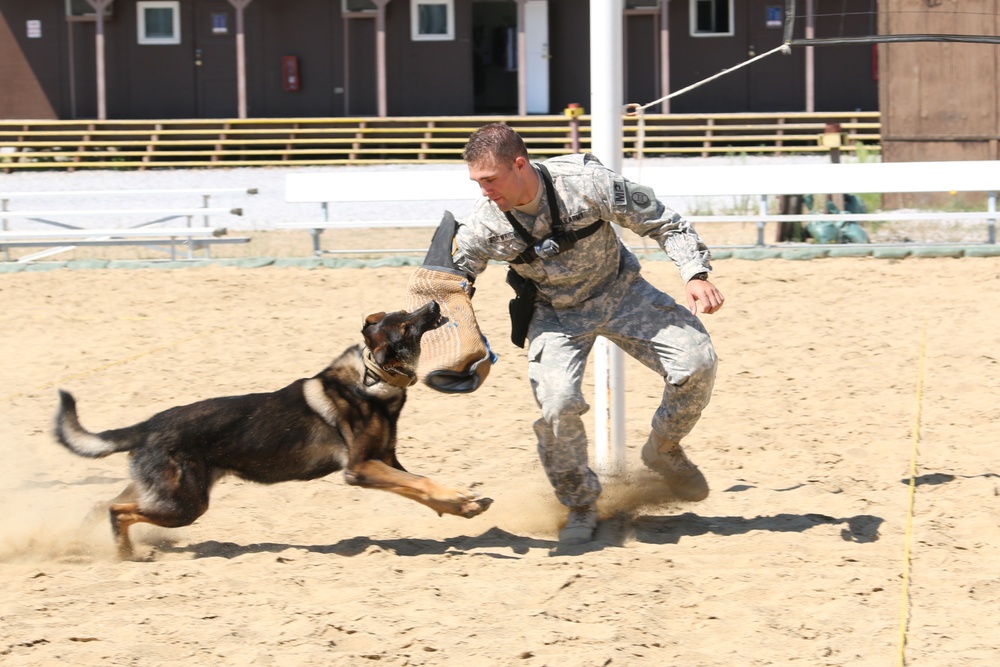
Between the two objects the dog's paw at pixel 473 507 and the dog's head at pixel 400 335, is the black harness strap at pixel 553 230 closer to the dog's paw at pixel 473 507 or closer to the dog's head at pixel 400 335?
the dog's head at pixel 400 335

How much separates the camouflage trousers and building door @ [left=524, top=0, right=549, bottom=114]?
1897cm

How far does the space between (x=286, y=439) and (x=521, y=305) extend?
1152 mm

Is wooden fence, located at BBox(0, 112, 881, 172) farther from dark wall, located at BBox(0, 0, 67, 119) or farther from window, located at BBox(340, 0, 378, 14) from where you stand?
window, located at BBox(340, 0, 378, 14)

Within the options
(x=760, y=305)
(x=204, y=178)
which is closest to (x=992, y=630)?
(x=760, y=305)

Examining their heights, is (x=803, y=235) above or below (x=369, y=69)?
below

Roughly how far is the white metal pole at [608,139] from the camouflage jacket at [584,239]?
52 centimetres

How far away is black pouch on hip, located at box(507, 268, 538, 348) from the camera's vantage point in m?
5.05

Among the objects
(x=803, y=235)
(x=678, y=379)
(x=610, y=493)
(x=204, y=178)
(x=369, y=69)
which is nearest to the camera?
(x=678, y=379)

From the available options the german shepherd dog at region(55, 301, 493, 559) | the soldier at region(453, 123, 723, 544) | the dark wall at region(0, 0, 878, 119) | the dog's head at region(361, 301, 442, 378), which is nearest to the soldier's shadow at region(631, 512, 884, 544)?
the soldier at region(453, 123, 723, 544)

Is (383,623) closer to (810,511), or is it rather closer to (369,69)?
(810,511)

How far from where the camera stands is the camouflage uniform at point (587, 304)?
4.81 meters

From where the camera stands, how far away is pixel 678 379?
16.0ft

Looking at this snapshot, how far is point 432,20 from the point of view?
24172mm

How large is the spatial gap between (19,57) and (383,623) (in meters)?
23.5
